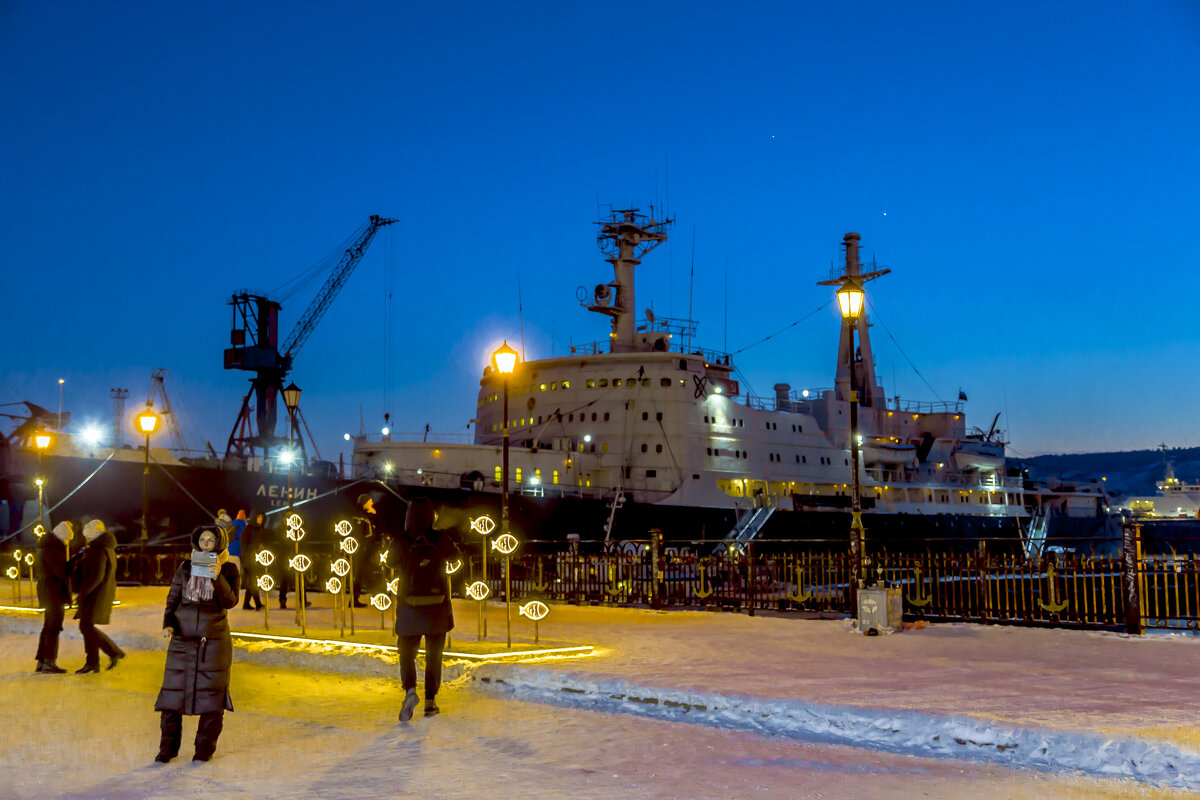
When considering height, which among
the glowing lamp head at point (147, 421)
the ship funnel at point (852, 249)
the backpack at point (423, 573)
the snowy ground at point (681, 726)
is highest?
the ship funnel at point (852, 249)

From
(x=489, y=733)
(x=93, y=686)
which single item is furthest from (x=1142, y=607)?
(x=93, y=686)

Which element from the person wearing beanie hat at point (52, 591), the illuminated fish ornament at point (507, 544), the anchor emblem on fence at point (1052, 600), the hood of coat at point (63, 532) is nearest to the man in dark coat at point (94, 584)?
→ the person wearing beanie hat at point (52, 591)

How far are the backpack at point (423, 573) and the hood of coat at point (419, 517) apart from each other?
0.27 feet

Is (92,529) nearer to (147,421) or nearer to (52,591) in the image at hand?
(52,591)

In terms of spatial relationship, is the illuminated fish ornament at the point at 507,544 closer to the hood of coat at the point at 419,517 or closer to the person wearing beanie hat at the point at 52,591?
the hood of coat at the point at 419,517

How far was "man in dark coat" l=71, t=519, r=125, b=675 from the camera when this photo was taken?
986 centimetres

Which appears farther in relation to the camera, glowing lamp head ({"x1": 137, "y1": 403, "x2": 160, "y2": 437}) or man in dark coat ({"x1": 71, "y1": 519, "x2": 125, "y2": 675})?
glowing lamp head ({"x1": 137, "y1": 403, "x2": 160, "y2": 437})

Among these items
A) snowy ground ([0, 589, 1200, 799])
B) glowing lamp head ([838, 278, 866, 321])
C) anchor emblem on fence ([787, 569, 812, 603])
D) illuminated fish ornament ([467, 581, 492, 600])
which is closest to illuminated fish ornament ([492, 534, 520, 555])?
illuminated fish ornament ([467, 581, 492, 600])

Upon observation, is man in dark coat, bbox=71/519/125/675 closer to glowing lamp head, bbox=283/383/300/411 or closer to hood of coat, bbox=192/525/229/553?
hood of coat, bbox=192/525/229/553

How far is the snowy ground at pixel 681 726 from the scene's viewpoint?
5629 mm

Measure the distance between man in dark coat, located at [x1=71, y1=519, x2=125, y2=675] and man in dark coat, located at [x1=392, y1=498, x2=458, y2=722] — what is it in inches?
157

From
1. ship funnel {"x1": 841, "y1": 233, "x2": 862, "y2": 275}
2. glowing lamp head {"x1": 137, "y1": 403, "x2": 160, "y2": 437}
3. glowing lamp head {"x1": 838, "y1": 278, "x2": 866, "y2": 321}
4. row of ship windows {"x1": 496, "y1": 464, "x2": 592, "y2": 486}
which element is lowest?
row of ship windows {"x1": 496, "y1": 464, "x2": 592, "y2": 486}

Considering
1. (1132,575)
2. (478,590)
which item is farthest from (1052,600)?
(478,590)

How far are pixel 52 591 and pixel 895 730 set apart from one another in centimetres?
867
